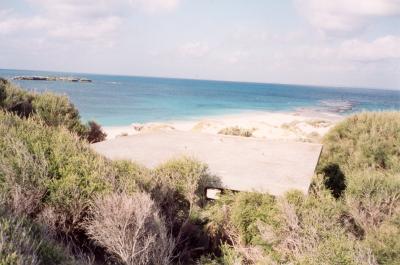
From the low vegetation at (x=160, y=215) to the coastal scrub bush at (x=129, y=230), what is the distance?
0.05ft

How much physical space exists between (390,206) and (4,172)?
24.2 ft

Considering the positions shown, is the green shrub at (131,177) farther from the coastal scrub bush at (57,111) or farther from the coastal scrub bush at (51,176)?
the coastal scrub bush at (57,111)

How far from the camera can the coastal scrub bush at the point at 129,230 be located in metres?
5.51

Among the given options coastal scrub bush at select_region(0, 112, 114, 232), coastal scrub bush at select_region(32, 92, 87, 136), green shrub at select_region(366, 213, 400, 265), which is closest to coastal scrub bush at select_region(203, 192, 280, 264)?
green shrub at select_region(366, 213, 400, 265)

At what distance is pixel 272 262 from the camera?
6.08 metres

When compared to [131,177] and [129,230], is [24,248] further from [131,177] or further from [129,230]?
[131,177]

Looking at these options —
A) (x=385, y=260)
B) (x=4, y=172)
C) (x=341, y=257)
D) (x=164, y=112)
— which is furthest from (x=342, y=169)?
(x=164, y=112)

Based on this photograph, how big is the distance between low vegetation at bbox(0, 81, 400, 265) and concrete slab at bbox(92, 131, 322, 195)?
15.4 inches

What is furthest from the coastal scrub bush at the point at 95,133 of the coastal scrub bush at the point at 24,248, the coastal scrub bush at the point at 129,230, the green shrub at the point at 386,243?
the green shrub at the point at 386,243

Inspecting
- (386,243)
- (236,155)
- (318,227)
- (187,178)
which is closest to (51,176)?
(187,178)

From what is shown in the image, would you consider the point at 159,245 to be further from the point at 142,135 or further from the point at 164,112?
the point at 164,112

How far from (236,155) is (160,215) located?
3.63 m

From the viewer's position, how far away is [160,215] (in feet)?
22.5

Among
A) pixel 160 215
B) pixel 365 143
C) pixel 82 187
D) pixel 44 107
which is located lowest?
pixel 160 215
